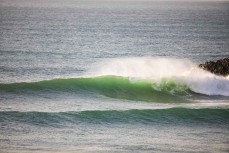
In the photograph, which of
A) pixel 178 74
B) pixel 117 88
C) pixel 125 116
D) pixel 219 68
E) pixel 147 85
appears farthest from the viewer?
pixel 178 74

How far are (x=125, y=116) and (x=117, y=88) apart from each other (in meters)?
6.50

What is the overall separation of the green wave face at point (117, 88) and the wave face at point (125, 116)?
11.6ft

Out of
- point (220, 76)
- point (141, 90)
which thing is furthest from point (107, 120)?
point (220, 76)

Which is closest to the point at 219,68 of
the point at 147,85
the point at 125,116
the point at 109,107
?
the point at 147,85

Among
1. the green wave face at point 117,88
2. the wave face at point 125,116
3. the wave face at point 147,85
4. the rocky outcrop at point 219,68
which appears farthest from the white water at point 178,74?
the wave face at point 125,116

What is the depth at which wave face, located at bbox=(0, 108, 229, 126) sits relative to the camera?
23.4 metres

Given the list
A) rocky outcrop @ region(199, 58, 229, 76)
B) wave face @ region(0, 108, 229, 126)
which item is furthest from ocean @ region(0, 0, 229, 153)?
rocky outcrop @ region(199, 58, 229, 76)

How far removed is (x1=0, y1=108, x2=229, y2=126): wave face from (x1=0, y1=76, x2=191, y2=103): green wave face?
11.6 ft

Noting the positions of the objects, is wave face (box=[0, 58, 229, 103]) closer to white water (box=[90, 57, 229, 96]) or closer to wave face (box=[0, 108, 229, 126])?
white water (box=[90, 57, 229, 96])

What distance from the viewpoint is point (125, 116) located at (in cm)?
2455

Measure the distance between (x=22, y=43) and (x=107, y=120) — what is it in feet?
118

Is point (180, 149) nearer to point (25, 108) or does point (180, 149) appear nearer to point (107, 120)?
point (107, 120)

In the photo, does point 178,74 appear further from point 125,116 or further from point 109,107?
point 125,116

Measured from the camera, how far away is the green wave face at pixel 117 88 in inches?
1164
